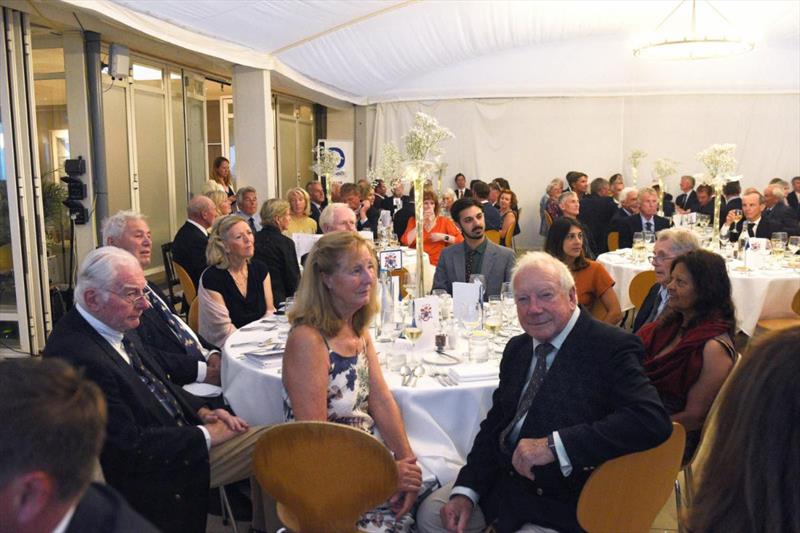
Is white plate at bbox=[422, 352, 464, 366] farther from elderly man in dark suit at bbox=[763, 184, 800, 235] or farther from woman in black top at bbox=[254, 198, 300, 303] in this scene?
elderly man in dark suit at bbox=[763, 184, 800, 235]

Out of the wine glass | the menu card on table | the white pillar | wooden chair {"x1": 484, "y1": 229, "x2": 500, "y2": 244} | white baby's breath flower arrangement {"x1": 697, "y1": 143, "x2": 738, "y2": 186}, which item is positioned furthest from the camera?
the white pillar

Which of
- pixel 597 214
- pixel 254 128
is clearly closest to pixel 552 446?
pixel 597 214

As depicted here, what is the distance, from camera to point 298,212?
7.89 m

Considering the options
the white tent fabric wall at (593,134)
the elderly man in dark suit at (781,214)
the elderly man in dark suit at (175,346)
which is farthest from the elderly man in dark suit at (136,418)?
the white tent fabric wall at (593,134)

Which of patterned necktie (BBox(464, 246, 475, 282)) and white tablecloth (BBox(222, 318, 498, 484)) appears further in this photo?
patterned necktie (BBox(464, 246, 475, 282))

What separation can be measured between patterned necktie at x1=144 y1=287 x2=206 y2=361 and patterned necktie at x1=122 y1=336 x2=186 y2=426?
Answer: 0.96 metres

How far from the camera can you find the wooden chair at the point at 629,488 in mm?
2213

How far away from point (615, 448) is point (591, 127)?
13.8 m

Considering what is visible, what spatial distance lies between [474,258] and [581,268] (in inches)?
27.9

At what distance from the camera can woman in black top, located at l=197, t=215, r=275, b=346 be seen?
4375 millimetres

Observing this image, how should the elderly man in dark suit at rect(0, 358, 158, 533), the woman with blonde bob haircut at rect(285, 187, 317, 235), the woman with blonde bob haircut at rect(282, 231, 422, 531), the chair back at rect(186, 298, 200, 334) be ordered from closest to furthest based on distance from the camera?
the elderly man in dark suit at rect(0, 358, 158, 533), the woman with blonde bob haircut at rect(282, 231, 422, 531), the chair back at rect(186, 298, 200, 334), the woman with blonde bob haircut at rect(285, 187, 317, 235)

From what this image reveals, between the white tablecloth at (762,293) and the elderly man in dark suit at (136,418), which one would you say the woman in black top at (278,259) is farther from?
the white tablecloth at (762,293)

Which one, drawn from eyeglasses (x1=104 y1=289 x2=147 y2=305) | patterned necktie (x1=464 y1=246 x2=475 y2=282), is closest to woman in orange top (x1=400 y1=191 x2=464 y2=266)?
patterned necktie (x1=464 y1=246 x2=475 y2=282)

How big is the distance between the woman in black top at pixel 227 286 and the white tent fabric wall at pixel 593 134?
11.3 meters
